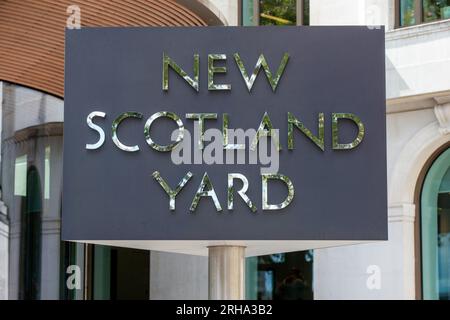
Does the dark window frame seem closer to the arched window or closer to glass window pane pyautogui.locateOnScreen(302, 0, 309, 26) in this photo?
glass window pane pyautogui.locateOnScreen(302, 0, 309, 26)

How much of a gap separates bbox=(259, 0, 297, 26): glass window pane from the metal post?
9640 millimetres

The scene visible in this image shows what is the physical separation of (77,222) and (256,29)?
3.27 m

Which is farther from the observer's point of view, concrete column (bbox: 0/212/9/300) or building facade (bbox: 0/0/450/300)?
concrete column (bbox: 0/212/9/300)

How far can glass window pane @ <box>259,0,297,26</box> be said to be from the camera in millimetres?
23922

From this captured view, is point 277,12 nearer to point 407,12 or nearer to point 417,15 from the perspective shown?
point 407,12

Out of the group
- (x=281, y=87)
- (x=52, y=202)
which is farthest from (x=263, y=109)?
(x=52, y=202)

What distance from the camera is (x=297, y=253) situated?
2350 centimetres

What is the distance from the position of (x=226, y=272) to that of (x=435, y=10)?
860cm

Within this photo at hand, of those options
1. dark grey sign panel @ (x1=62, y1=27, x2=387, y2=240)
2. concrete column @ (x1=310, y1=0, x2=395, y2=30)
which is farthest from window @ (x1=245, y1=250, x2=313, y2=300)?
dark grey sign panel @ (x1=62, y1=27, x2=387, y2=240)

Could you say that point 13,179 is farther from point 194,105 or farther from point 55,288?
point 194,105

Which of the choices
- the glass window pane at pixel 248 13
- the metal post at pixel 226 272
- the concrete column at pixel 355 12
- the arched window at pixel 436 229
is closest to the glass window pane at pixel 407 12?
the concrete column at pixel 355 12

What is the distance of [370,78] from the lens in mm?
14281

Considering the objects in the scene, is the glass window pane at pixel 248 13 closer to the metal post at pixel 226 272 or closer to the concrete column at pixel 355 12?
the concrete column at pixel 355 12

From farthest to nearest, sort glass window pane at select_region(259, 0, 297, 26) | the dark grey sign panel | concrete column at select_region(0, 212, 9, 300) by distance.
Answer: glass window pane at select_region(259, 0, 297, 26)
concrete column at select_region(0, 212, 9, 300)
the dark grey sign panel
